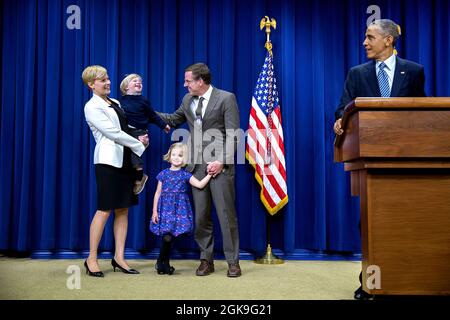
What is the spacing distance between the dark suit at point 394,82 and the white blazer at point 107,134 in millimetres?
1602

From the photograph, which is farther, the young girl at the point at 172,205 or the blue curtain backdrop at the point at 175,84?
the blue curtain backdrop at the point at 175,84

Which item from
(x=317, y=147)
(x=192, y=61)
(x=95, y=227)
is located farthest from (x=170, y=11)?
(x=95, y=227)

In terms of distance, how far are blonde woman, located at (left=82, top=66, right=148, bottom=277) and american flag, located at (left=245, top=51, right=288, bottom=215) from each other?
3.97 feet

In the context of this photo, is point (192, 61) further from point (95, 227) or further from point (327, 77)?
point (95, 227)

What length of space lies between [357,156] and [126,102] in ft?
7.82

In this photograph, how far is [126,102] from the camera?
3824mm

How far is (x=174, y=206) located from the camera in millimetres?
3500

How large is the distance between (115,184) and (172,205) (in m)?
0.47

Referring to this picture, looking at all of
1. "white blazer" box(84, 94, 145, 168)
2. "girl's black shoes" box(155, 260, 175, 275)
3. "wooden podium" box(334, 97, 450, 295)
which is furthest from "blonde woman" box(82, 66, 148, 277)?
"wooden podium" box(334, 97, 450, 295)

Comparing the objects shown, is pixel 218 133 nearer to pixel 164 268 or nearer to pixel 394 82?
pixel 164 268

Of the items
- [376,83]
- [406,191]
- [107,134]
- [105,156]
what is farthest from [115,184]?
[406,191]

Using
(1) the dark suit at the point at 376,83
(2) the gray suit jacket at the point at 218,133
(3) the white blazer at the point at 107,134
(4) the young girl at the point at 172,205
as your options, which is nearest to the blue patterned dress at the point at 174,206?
(4) the young girl at the point at 172,205

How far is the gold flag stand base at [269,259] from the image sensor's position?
405 centimetres

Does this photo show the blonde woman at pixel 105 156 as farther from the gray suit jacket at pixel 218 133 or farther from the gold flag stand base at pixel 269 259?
the gold flag stand base at pixel 269 259
